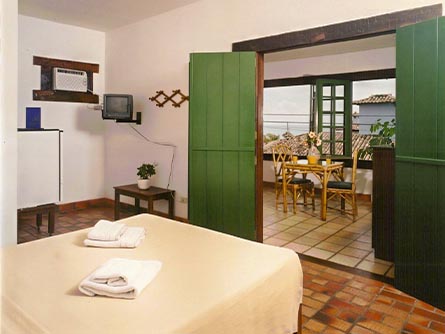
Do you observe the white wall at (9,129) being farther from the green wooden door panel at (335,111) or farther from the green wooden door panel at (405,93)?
the green wooden door panel at (335,111)

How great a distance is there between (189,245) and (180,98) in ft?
9.81

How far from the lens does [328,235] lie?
172 inches

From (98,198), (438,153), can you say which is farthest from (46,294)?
(98,198)

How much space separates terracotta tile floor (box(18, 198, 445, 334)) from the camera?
2.34 metres

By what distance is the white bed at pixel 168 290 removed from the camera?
4.19 ft

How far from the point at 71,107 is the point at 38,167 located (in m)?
1.57

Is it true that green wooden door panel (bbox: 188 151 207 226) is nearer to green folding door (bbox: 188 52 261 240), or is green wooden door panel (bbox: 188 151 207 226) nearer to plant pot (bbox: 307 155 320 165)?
green folding door (bbox: 188 52 261 240)

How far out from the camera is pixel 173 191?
4867 mm

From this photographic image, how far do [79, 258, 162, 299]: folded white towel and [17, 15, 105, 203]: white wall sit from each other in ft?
14.1

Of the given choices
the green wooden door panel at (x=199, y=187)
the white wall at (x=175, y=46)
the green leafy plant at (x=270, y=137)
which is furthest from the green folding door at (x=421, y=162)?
the green leafy plant at (x=270, y=137)

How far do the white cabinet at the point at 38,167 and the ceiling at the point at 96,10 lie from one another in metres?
1.58

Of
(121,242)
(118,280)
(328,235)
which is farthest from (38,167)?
(328,235)

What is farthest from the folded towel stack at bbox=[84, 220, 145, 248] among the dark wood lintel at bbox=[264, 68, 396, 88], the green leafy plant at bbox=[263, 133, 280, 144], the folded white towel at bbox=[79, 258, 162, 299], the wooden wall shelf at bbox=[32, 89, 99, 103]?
the green leafy plant at bbox=[263, 133, 280, 144]

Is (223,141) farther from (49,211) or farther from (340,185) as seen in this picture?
(49,211)
